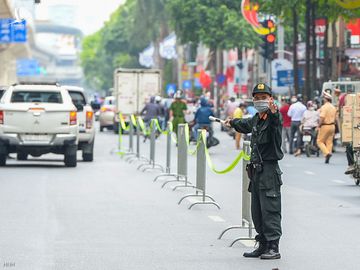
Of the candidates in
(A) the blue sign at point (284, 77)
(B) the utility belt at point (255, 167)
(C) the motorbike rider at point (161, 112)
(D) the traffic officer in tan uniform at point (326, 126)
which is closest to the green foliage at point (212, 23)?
(C) the motorbike rider at point (161, 112)

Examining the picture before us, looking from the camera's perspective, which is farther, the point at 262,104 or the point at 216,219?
the point at 216,219

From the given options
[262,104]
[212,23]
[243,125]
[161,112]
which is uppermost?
[212,23]

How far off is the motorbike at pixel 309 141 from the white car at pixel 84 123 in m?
6.52

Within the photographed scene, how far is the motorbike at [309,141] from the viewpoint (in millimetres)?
36500

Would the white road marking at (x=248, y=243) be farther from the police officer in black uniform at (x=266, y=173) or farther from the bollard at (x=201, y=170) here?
the bollard at (x=201, y=170)

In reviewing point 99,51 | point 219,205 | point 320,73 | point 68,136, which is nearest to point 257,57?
point 320,73

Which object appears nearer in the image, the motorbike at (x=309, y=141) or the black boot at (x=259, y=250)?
the black boot at (x=259, y=250)

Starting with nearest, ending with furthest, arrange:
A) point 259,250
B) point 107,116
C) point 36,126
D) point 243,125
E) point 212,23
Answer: point 259,250, point 243,125, point 36,126, point 107,116, point 212,23

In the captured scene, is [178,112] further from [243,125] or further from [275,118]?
[275,118]

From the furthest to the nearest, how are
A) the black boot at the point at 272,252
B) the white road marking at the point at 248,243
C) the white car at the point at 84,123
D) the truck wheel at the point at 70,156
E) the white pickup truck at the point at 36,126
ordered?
1. the white car at the point at 84,123
2. the truck wheel at the point at 70,156
3. the white pickup truck at the point at 36,126
4. the white road marking at the point at 248,243
5. the black boot at the point at 272,252

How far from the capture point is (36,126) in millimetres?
28781

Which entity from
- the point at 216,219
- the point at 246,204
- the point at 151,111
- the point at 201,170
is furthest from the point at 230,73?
the point at 246,204

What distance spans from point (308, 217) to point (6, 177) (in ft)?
Answer: 31.2

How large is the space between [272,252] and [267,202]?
0.46 m
